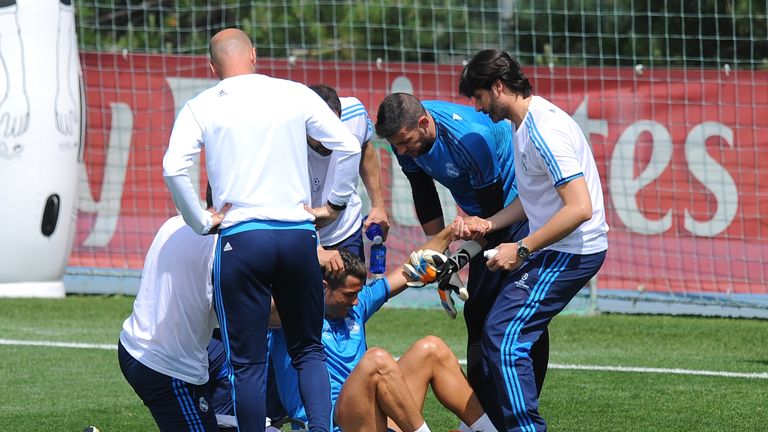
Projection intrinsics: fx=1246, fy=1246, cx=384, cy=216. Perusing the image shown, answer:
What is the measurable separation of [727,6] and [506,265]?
9.98 metres

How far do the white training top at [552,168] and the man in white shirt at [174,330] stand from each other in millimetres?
1333

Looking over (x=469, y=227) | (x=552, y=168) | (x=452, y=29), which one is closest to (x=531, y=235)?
(x=552, y=168)

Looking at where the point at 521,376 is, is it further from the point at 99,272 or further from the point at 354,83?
the point at 99,272

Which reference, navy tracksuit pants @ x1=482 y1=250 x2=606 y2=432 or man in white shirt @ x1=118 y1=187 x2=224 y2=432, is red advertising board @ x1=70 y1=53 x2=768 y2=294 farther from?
man in white shirt @ x1=118 y1=187 x2=224 y2=432

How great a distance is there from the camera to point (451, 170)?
584 centimetres

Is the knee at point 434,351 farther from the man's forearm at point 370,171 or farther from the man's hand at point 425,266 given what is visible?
the man's forearm at point 370,171

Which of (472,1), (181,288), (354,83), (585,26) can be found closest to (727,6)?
(585,26)

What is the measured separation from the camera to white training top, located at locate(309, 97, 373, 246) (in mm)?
6469

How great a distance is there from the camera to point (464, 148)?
5738 mm

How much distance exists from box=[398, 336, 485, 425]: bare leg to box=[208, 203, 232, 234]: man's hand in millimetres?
1182

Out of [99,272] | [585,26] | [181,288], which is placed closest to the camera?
[181,288]

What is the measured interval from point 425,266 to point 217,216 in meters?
1.05

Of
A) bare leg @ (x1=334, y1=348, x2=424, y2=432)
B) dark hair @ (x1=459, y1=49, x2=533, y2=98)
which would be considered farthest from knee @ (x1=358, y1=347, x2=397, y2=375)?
dark hair @ (x1=459, y1=49, x2=533, y2=98)

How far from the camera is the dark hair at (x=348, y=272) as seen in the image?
541 cm
